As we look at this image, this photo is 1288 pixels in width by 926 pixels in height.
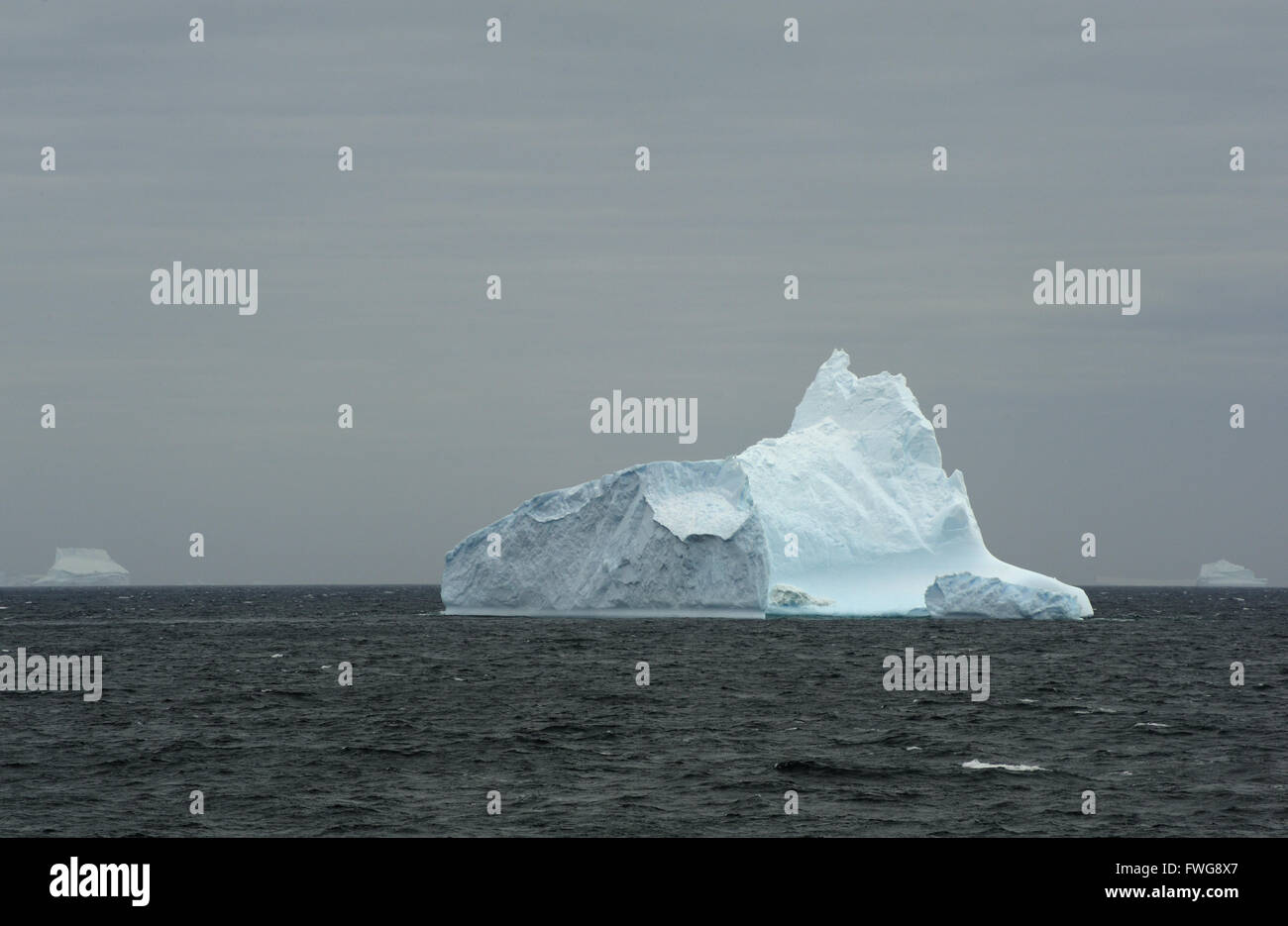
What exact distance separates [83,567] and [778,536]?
14876cm

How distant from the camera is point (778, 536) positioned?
60.4 meters

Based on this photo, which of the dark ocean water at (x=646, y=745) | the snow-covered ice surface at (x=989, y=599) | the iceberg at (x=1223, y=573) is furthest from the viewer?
the iceberg at (x=1223, y=573)

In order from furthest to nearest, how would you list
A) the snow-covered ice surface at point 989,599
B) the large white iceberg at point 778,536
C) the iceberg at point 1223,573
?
the iceberg at point 1223,573, the snow-covered ice surface at point 989,599, the large white iceberg at point 778,536

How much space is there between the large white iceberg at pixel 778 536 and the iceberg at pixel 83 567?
134m

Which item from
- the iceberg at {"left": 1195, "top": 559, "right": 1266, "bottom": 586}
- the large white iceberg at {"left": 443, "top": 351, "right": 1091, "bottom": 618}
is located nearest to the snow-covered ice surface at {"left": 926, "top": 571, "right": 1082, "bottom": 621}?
the large white iceberg at {"left": 443, "top": 351, "right": 1091, "bottom": 618}

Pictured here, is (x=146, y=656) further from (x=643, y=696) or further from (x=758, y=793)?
(x=758, y=793)

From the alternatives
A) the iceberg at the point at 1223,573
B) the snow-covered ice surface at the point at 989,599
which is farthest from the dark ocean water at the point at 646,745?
the iceberg at the point at 1223,573

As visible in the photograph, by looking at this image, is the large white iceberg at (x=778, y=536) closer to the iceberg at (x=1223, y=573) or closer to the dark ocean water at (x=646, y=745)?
the dark ocean water at (x=646, y=745)

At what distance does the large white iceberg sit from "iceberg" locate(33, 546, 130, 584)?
13429 cm

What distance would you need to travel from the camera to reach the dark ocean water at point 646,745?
1784cm

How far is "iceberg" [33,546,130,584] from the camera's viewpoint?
182750 mm

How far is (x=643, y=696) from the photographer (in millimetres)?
31859

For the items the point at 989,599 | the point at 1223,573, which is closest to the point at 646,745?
the point at 989,599
